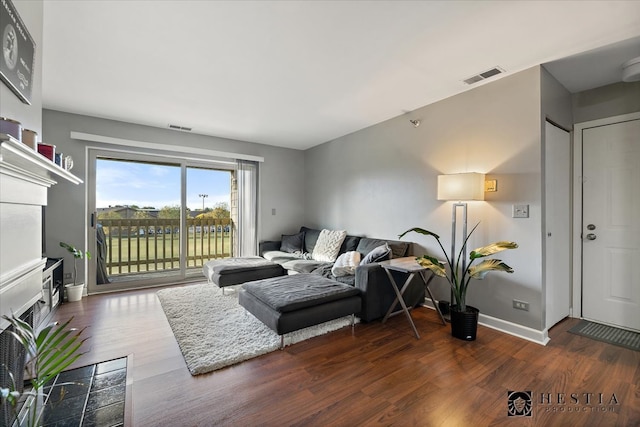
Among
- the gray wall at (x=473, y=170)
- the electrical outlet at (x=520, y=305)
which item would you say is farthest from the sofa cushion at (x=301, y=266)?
the electrical outlet at (x=520, y=305)

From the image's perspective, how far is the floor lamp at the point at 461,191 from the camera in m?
2.69

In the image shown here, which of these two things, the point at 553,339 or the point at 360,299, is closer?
the point at 553,339

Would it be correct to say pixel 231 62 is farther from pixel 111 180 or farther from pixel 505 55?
pixel 111 180

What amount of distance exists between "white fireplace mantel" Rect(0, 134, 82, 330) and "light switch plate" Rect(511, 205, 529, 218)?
3.43m

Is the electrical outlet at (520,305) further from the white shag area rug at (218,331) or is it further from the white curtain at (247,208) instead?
the white curtain at (247,208)

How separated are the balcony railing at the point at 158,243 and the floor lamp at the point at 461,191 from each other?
3921 millimetres

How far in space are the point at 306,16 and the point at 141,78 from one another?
6.20 feet

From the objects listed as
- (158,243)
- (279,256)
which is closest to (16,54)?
(279,256)

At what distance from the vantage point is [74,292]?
11.9ft

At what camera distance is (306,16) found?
189 cm

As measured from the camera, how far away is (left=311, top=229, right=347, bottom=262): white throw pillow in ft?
13.9

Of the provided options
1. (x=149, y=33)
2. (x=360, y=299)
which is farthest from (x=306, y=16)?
(x=360, y=299)

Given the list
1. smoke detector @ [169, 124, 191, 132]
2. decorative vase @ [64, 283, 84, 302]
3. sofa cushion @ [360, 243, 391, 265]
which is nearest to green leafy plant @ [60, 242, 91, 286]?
decorative vase @ [64, 283, 84, 302]

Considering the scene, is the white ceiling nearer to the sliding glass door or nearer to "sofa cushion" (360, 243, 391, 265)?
the sliding glass door
